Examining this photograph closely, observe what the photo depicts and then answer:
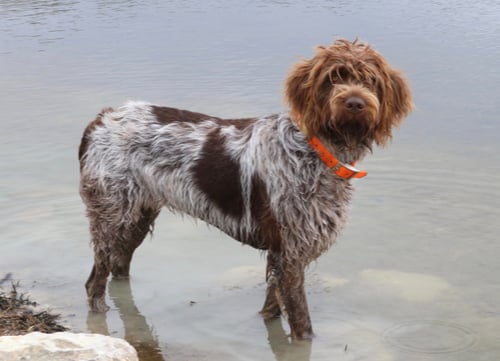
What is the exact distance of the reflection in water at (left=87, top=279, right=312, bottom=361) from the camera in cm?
566

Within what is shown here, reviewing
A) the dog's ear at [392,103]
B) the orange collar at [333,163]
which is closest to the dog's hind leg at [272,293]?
the orange collar at [333,163]

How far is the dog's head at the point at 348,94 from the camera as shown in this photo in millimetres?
4855

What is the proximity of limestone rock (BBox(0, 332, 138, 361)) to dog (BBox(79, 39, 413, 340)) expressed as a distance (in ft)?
4.47

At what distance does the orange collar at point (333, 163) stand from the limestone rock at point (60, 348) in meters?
1.61

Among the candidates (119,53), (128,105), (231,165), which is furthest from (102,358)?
(119,53)

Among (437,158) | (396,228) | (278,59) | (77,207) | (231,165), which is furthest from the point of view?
(278,59)

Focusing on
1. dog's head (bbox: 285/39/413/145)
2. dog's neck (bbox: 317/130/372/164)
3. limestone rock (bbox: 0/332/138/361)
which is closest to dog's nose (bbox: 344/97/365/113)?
dog's head (bbox: 285/39/413/145)

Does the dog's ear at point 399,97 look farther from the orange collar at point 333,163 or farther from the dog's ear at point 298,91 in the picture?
the dog's ear at point 298,91

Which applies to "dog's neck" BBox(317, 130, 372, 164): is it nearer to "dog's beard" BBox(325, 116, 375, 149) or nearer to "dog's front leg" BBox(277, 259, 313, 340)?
"dog's beard" BBox(325, 116, 375, 149)

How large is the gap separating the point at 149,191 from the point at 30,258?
171 cm

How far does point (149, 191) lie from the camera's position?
5.93 meters

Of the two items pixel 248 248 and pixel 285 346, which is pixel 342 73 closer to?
pixel 285 346

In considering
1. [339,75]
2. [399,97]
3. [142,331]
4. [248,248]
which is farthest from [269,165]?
[248,248]

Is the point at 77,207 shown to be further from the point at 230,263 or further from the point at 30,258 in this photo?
the point at 230,263
